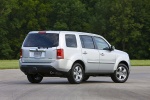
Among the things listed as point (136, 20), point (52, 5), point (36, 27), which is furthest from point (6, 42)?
point (136, 20)

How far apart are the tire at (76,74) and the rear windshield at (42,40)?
40.2 inches

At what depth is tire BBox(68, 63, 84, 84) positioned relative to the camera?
59.4 ft

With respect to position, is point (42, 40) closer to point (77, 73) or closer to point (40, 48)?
point (40, 48)

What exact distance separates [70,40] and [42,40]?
0.98m

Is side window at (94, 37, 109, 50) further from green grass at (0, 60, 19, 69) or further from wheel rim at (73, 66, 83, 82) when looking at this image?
green grass at (0, 60, 19, 69)

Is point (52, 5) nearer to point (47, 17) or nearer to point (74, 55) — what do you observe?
point (47, 17)

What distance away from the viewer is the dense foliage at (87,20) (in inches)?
3509

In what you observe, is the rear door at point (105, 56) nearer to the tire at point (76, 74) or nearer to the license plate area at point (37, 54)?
the tire at point (76, 74)

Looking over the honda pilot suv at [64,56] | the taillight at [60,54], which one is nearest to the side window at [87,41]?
the honda pilot suv at [64,56]

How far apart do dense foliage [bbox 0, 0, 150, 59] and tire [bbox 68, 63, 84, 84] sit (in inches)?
2692

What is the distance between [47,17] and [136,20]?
15.9 meters

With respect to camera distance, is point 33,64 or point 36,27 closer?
point 33,64

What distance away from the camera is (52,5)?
95438mm

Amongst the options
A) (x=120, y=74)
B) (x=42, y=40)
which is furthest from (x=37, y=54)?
(x=120, y=74)
